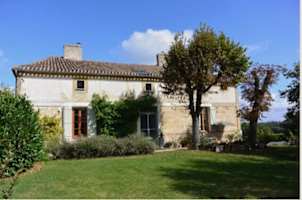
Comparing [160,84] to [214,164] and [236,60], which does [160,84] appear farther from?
[214,164]

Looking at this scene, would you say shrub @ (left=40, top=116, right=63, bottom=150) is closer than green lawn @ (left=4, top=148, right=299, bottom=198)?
No

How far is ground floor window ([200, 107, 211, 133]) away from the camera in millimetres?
24989

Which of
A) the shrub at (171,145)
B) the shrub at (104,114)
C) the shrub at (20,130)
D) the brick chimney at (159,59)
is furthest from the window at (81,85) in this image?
the shrub at (20,130)

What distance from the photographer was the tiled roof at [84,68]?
20.4 metres

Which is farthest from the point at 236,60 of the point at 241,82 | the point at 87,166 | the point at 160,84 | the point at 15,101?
the point at 15,101

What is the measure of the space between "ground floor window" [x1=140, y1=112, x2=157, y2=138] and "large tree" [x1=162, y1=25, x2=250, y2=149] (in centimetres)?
535

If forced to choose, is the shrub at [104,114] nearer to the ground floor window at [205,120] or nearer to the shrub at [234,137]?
the ground floor window at [205,120]

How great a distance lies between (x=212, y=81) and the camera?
59.2ft

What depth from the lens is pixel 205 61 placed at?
17.4 m

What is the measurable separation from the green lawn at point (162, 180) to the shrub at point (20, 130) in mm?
758

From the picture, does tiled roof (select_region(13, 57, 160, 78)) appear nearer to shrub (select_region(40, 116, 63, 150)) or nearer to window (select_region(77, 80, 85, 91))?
window (select_region(77, 80, 85, 91))

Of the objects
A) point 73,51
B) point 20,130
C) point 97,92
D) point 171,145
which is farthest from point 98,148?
point 73,51

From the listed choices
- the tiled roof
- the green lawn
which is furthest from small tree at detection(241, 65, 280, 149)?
the green lawn

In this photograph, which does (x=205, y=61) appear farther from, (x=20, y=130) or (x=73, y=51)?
(x=73, y=51)
